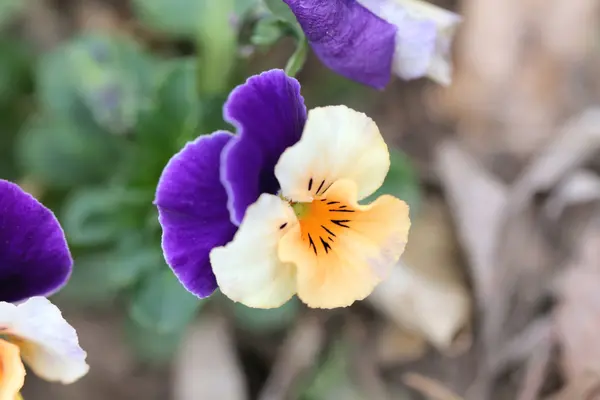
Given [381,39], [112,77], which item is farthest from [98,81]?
[381,39]

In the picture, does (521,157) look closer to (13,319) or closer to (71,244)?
(71,244)

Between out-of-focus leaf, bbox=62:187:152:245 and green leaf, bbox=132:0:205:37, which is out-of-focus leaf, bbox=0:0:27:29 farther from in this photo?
out-of-focus leaf, bbox=62:187:152:245

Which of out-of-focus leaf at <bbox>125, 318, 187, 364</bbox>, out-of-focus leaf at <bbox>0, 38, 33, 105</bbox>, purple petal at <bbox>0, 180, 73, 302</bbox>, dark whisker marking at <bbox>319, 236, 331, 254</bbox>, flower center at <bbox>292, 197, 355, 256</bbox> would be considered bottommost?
out-of-focus leaf at <bbox>125, 318, 187, 364</bbox>

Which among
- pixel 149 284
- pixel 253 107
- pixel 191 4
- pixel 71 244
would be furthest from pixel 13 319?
pixel 191 4

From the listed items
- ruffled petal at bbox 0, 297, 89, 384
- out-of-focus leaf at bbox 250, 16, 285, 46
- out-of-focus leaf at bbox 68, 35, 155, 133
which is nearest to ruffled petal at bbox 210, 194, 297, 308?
ruffled petal at bbox 0, 297, 89, 384

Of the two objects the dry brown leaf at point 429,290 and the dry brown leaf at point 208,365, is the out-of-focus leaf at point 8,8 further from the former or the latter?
the dry brown leaf at point 429,290

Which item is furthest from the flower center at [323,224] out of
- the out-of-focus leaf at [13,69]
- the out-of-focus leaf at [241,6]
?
the out-of-focus leaf at [13,69]
